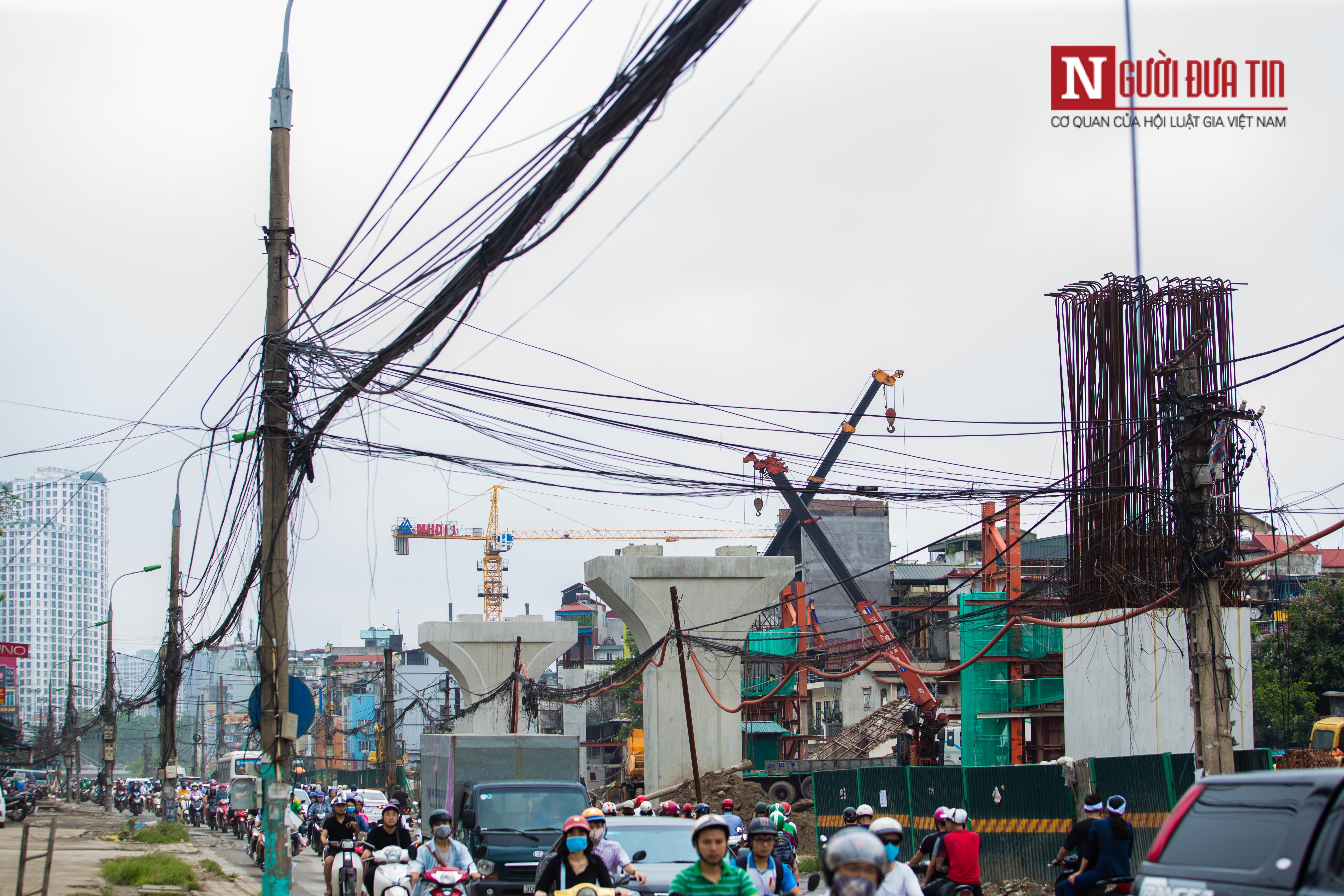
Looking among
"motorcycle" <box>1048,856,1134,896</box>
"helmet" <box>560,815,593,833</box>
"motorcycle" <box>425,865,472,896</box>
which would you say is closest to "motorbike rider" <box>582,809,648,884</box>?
"motorcycle" <box>425,865,472,896</box>

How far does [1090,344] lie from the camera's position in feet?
98.0

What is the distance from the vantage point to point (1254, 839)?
256 inches

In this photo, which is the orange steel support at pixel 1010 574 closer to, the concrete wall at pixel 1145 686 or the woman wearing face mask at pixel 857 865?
the concrete wall at pixel 1145 686

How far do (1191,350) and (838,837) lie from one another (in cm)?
1362

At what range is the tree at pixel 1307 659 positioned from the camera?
155 ft

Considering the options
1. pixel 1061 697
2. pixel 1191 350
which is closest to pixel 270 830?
pixel 1191 350

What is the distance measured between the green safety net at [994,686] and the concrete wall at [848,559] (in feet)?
154

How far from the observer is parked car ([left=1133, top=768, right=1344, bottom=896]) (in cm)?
602

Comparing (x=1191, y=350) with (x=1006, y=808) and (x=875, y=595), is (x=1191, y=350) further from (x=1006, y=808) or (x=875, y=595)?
(x=875, y=595)

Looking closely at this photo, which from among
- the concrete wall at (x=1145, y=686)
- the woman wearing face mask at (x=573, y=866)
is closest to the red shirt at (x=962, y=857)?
the woman wearing face mask at (x=573, y=866)

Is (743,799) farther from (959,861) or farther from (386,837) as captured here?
(959,861)

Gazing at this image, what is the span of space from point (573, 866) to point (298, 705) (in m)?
6.72

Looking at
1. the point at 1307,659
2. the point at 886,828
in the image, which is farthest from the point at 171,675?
the point at 1307,659

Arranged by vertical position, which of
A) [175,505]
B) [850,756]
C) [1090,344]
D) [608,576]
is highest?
[1090,344]
